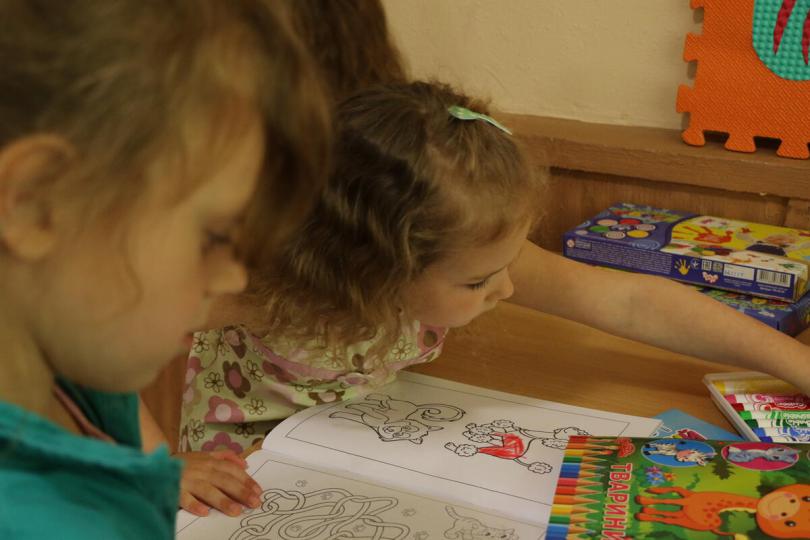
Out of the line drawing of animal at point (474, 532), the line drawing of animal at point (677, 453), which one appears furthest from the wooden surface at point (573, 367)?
the line drawing of animal at point (474, 532)

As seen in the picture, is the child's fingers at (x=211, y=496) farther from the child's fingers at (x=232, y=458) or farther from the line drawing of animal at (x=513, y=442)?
the line drawing of animal at (x=513, y=442)

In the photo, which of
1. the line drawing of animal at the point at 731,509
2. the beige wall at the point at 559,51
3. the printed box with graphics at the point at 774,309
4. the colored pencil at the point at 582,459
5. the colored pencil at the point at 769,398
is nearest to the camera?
the line drawing of animal at the point at 731,509

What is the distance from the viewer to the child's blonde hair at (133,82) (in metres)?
0.35

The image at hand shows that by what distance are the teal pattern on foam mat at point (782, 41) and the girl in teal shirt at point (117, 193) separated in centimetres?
85

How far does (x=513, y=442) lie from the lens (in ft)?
2.60

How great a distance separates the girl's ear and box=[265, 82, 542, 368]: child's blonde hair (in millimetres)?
394

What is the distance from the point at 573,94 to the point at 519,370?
52cm

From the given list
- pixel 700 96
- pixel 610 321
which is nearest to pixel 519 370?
pixel 610 321

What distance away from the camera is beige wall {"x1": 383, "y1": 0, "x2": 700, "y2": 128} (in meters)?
1.21

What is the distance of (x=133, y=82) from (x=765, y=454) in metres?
0.56

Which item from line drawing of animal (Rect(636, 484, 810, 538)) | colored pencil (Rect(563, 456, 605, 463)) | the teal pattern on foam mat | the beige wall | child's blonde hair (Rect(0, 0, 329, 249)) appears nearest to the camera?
child's blonde hair (Rect(0, 0, 329, 249))

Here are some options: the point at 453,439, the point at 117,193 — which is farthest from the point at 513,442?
the point at 117,193

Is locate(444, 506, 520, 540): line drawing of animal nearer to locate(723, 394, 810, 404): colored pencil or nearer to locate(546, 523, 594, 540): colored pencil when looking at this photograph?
locate(546, 523, 594, 540): colored pencil

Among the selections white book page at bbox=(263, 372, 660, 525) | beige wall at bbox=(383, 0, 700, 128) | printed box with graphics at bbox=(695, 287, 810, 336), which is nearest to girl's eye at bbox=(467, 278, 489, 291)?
white book page at bbox=(263, 372, 660, 525)
